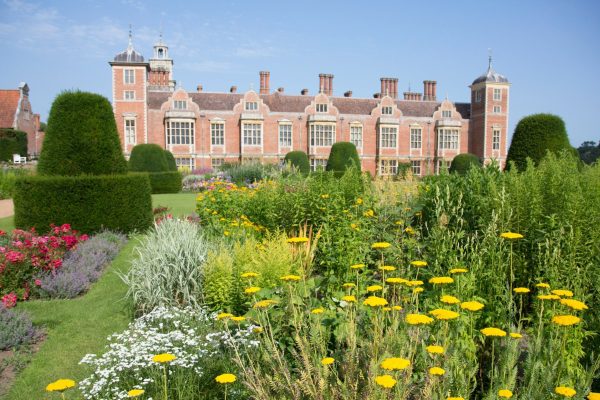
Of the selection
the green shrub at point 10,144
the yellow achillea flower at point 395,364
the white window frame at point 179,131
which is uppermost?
the white window frame at point 179,131

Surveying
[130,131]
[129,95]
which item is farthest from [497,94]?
[130,131]

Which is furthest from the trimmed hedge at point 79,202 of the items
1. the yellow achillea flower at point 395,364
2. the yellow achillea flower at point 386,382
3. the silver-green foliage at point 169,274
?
the yellow achillea flower at point 386,382

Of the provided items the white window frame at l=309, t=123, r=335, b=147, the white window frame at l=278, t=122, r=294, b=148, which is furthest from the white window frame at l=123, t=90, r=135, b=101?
the white window frame at l=309, t=123, r=335, b=147

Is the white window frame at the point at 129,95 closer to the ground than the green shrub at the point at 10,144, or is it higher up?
higher up

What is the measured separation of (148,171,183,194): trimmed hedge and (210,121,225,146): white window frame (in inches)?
519

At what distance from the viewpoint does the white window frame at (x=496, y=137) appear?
37219 millimetres

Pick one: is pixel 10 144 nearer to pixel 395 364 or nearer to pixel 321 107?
pixel 321 107

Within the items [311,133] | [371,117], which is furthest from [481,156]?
[311,133]

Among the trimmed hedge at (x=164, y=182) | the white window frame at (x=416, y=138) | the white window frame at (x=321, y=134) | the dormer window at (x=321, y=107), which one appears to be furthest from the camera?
the white window frame at (x=416, y=138)

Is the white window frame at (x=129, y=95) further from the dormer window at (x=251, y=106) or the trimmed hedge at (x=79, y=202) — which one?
the trimmed hedge at (x=79, y=202)

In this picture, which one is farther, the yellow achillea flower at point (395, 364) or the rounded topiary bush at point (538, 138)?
the rounded topiary bush at point (538, 138)

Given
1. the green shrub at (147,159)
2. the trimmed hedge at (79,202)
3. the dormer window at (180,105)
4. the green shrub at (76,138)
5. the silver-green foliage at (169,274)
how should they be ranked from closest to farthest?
the silver-green foliage at (169,274) → the trimmed hedge at (79,202) → the green shrub at (76,138) → the green shrub at (147,159) → the dormer window at (180,105)

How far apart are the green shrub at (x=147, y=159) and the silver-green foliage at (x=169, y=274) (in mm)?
16290

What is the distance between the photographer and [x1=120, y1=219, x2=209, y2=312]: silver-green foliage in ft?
16.6
